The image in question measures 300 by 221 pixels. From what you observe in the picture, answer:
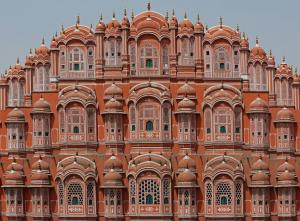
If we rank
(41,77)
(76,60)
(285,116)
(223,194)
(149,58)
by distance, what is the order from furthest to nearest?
1. (41,77)
2. (76,60)
3. (149,58)
4. (285,116)
5. (223,194)

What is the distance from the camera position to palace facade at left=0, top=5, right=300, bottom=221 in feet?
265

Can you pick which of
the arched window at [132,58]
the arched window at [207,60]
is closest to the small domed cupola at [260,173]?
the arched window at [207,60]

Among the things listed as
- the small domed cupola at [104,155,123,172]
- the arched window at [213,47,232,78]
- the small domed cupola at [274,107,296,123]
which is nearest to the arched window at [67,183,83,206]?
the small domed cupola at [104,155,123,172]

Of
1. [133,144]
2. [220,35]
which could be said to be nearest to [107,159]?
[133,144]

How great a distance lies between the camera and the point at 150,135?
82312 millimetres

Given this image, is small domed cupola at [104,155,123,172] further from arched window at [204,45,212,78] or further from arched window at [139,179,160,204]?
arched window at [204,45,212,78]

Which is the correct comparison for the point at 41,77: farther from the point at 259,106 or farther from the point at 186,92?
the point at 259,106

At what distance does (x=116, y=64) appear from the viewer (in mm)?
83938

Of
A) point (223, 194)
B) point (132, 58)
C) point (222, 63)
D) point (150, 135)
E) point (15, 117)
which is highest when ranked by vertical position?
point (132, 58)

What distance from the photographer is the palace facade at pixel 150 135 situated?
80.7m

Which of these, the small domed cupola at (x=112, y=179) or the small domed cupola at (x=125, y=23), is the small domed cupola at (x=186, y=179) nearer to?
the small domed cupola at (x=112, y=179)

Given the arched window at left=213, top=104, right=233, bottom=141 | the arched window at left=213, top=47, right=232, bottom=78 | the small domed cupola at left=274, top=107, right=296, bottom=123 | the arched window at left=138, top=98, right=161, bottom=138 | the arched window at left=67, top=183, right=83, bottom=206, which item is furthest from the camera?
the arched window at left=213, top=47, right=232, bottom=78

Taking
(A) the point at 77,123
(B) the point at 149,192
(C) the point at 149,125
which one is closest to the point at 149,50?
(C) the point at 149,125

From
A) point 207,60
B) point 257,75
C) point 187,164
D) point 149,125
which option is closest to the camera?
point 187,164
